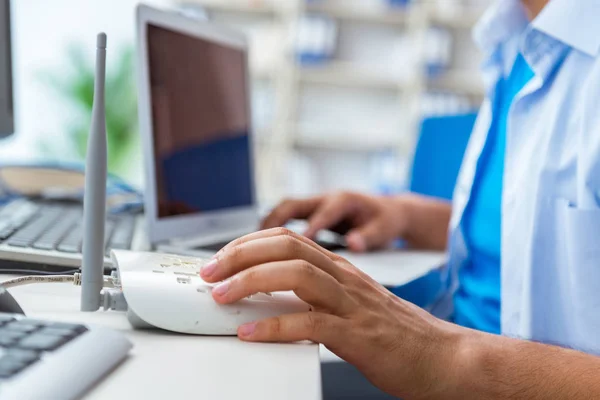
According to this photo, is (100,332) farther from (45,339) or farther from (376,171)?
(376,171)

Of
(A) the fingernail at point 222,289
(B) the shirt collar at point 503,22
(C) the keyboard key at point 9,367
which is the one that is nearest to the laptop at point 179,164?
(A) the fingernail at point 222,289

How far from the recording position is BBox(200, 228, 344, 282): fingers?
22.7 inches

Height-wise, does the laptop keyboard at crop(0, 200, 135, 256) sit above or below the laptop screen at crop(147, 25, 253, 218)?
below

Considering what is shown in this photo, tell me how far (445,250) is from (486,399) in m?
0.87

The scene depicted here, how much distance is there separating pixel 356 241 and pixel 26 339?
2.88ft

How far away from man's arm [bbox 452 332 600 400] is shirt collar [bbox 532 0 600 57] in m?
0.47

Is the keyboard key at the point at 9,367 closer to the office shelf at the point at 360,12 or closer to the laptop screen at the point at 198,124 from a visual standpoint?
the laptop screen at the point at 198,124

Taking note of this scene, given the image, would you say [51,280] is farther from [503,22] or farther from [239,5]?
[239,5]

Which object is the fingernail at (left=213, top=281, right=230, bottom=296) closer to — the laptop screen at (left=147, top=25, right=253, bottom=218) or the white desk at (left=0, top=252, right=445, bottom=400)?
the white desk at (left=0, top=252, right=445, bottom=400)

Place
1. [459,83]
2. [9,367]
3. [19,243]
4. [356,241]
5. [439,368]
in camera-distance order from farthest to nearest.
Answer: [459,83] → [356,241] → [19,243] → [439,368] → [9,367]

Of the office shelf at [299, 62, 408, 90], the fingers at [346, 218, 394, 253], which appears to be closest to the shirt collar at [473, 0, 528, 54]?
the fingers at [346, 218, 394, 253]

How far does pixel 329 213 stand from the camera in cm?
129

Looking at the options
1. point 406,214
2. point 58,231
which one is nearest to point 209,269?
point 58,231

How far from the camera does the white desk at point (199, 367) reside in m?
0.43
